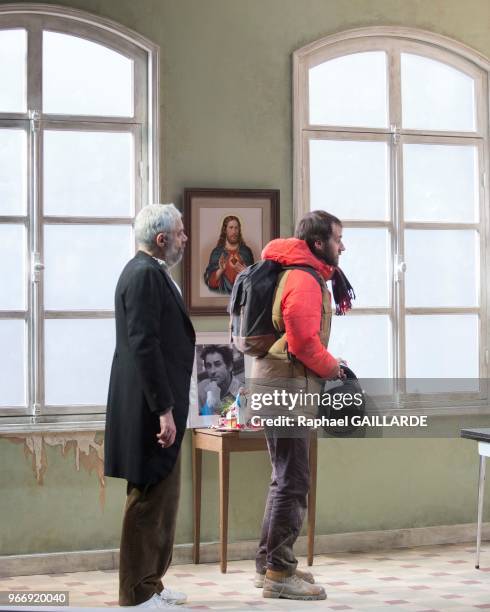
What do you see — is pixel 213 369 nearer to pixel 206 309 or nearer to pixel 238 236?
pixel 206 309

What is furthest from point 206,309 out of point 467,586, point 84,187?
point 467,586

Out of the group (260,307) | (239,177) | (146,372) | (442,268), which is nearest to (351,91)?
(239,177)

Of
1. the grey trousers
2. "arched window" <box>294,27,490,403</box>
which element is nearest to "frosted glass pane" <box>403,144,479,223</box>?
"arched window" <box>294,27,490,403</box>

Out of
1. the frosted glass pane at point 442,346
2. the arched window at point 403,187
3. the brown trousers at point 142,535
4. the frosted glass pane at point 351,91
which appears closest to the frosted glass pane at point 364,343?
the arched window at point 403,187

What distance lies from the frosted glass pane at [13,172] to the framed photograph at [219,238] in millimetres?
867

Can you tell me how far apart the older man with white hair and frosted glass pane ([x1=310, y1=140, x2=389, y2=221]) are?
1.97 m

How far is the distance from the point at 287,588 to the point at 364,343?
1.85 m

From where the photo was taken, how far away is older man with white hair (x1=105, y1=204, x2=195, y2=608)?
4266mm

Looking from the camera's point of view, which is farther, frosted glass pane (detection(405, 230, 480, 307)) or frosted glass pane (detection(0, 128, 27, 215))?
frosted glass pane (detection(405, 230, 480, 307))

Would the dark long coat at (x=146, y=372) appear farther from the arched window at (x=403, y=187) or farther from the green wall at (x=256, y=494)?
the arched window at (x=403, y=187)

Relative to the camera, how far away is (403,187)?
20.8 feet

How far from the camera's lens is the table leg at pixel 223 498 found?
17.8 ft

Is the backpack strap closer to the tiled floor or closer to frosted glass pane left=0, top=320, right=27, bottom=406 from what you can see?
the tiled floor

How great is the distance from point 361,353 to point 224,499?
1314mm
